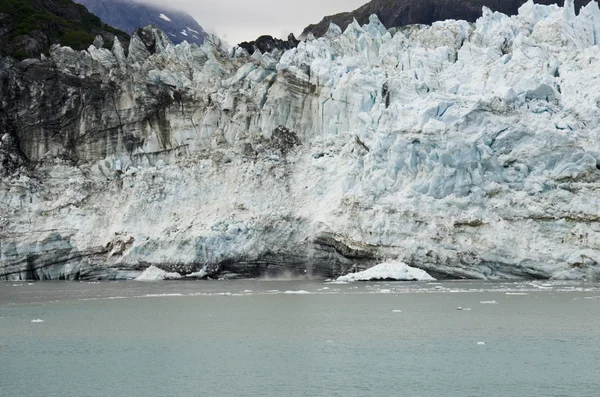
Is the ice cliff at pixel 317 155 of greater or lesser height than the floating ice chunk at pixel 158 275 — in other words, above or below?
above

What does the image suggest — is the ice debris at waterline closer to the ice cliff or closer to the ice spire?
the ice cliff

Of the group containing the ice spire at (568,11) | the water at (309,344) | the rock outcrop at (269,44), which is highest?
the rock outcrop at (269,44)

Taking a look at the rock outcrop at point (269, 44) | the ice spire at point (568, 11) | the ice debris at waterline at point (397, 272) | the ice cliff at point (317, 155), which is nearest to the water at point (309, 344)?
the ice debris at waterline at point (397, 272)

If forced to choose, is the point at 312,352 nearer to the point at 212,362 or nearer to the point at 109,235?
the point at 212,362

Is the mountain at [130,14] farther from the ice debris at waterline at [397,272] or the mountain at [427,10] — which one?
the ice debris at waterline at [397,272]

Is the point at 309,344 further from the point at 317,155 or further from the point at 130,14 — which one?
the point at 130,14

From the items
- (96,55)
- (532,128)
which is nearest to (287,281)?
(532,128)

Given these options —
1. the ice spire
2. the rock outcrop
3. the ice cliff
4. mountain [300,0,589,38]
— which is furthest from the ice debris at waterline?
mountain [300,0,589,38]

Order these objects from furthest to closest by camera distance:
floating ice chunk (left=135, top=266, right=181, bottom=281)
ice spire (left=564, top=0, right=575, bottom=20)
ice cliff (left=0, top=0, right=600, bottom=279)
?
ice spire (left=564, top=0, right=575, bottom=20), floating ice chunk (left=135, top=266, right=181, bottom=281), ice cliff (left=0, top=0, right=600, bottom=279)

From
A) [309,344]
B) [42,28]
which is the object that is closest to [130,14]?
[42,28]
